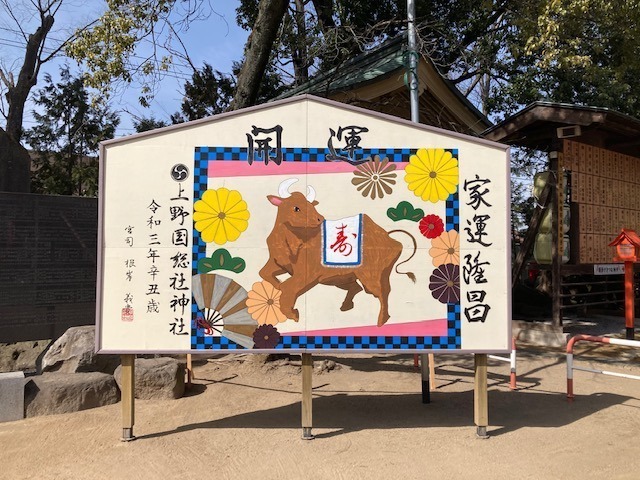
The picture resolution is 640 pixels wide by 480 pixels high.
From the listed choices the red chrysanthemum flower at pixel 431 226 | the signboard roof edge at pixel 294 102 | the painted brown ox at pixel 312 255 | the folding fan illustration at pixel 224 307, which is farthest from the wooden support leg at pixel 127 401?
Result: the red chrysanthemum flower at pixel 431 226

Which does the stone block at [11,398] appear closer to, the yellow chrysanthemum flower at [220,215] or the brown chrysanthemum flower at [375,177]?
the yellow chrysanthemum flower at [220,215]

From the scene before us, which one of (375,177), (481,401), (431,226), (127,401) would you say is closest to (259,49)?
(375,177)

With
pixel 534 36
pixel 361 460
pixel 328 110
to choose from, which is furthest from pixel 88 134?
pixel 361 460

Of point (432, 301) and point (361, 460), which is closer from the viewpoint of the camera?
point (361, 460)

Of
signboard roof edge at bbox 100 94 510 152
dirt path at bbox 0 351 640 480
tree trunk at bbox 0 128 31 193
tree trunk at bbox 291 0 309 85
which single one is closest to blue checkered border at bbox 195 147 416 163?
signboard roof edge at bbox 100 94 510 152

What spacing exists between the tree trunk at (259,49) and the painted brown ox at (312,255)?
12.8ft

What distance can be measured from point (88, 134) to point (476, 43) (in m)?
14.3

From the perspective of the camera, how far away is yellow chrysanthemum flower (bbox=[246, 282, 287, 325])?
447cm

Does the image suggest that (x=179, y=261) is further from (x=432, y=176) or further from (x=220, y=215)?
(x=432, y=176)

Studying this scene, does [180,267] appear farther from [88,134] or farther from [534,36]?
[88,134]

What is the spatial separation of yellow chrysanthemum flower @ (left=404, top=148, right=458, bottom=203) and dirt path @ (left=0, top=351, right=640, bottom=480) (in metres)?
2.26

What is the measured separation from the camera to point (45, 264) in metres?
7.04

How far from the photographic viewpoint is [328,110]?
4582mm

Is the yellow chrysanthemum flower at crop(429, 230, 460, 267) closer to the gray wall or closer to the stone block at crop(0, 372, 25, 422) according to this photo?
the stone block at crop(0, 372, 25, 422)
